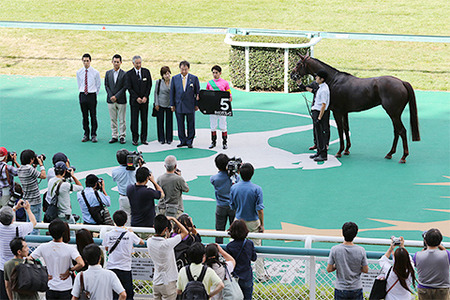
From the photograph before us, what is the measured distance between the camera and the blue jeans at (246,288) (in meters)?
6.39

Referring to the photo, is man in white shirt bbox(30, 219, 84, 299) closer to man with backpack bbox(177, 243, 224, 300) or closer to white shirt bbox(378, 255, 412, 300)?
man with backpack bbox(177, 243, 224, 300)

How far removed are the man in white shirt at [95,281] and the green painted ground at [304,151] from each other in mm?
4068

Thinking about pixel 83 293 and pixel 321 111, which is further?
pixel 321 111

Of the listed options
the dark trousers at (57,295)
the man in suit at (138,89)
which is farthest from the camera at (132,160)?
the man in suit at (138,89)

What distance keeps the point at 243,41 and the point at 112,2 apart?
13426 millimetres

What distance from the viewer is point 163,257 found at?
634 cm

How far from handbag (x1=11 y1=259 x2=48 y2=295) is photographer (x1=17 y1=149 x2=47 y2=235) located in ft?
9.71

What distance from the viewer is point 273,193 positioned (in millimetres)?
11258

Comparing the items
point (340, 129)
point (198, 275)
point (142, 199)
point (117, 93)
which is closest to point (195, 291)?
point (198, 275)

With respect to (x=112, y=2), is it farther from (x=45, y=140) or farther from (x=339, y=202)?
(x=339, y=202)

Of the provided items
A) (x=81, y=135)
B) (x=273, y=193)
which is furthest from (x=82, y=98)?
(x=273, y=193)

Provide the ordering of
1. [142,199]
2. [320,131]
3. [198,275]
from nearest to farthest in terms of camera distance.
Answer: [198,275], [142,199], [320,131]

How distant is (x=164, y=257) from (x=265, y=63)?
12104 millimetres

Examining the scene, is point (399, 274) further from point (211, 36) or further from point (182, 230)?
point (211, 36)
